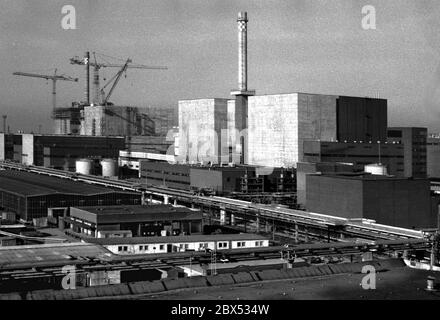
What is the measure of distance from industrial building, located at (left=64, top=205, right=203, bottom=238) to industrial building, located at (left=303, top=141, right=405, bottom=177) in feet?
94.9

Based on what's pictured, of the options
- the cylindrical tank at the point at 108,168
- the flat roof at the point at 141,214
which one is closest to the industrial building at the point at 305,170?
the flat roof at the point at 141,214

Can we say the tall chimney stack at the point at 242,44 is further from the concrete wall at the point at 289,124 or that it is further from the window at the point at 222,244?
the window at the point at 222,244

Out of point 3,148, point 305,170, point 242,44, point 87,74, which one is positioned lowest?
point 305,170

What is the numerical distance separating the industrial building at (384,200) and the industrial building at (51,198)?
17.7 meters

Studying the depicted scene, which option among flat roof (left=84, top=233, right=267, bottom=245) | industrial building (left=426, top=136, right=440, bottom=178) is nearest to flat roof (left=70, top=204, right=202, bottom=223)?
flat roof (left=84, top=233, right=267, bottom=245)

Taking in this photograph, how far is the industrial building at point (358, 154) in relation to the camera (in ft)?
232

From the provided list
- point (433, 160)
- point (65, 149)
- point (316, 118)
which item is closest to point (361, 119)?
point (316, 118)

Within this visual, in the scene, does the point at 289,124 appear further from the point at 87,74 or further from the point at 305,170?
the point at 87,74

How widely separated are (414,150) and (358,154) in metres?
14.6

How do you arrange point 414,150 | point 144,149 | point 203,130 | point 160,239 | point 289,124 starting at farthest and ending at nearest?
point 144,149
point 203,130
point 414,150
point 289,124
point 160,239

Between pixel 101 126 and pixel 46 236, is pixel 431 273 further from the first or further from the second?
pixel 101 126

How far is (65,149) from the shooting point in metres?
106

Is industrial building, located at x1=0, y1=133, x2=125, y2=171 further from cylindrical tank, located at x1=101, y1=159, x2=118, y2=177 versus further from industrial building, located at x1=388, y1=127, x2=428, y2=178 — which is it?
industrial building, located at x1=388, y1=127, x2=428, y2=178
